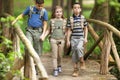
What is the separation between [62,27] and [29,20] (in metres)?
0.79

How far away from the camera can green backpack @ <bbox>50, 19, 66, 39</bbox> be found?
357 inches

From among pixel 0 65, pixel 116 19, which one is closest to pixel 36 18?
pixel 0 65

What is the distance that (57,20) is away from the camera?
29.8 feet

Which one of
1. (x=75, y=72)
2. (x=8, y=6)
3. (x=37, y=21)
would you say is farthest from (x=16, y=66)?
(x=8, y=6)

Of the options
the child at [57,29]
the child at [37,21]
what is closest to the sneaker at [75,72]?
the child at [57,29]

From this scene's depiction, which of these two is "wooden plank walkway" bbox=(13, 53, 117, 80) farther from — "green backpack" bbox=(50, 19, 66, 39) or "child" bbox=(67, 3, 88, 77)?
"green backpack" bbox=(50, 19, 66, 39)

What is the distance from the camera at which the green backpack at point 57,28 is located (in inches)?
357

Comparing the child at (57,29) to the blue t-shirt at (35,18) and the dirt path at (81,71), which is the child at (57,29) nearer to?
the blue t-shirt at (35,18)

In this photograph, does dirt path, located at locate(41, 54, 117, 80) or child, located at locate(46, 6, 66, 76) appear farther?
dirt path, located at locate(41, 54, 117, 80)

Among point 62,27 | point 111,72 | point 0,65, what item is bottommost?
point 111,72

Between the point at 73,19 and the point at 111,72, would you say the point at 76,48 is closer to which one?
the point at 73,19

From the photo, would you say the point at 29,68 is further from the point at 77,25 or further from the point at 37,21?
the point at 77,25

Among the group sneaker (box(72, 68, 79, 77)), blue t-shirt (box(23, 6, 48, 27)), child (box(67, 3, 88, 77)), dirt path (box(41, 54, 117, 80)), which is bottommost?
dirt path (box(41, 54, 117, 80))

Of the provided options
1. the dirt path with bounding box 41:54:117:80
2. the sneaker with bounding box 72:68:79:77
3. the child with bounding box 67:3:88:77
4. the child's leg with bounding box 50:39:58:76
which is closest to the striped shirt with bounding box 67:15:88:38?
the child with bounding box 67:3:88:77
